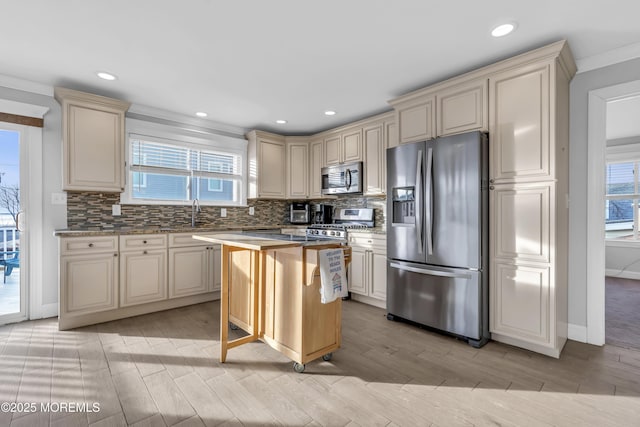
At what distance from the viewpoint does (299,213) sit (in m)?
5.07

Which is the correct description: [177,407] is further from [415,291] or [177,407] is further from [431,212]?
[431,212]

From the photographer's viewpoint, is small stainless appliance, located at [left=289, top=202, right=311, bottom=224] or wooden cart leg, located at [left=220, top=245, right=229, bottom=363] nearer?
wooden cart leg, located at [left=220, top=245, right=229, bottom=363]

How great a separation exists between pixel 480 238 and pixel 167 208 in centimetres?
368

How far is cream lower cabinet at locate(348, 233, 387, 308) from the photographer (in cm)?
360

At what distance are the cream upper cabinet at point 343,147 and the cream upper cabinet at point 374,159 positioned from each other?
0.13 meters

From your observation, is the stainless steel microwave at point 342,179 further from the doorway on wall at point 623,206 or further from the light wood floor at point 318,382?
the doorway on wall at point 623,206

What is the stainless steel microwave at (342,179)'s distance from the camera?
13.6ft

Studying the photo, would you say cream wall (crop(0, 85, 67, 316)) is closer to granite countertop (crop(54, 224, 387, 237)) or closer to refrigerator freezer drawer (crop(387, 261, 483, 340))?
granite countertop (crop(54, 224, 387, 237))

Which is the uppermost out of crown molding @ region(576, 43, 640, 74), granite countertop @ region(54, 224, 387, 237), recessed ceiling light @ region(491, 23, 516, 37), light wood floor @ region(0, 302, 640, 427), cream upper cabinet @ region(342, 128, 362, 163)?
recessed ceiling light @ region(491, 23, 516, 37)

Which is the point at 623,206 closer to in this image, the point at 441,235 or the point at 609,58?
the point at 609,58

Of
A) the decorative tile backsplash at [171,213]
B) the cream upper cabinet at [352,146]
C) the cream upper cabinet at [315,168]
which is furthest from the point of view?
the cream upper cabinet at [315,168]

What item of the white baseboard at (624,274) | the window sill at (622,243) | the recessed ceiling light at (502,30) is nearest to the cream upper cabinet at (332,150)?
the recessed ceiling light at (502,30)

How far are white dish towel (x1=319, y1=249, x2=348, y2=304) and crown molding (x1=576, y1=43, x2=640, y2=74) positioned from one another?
267 centimetres

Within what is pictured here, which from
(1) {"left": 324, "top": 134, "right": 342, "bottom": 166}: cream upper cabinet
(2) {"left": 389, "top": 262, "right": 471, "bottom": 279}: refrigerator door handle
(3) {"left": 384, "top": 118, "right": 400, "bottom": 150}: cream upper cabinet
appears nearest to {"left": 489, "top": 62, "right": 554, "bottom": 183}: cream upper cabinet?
(2) {"left": 389, "top": 262, "right": 471, "bottom": 279}: refrigerator door handle
